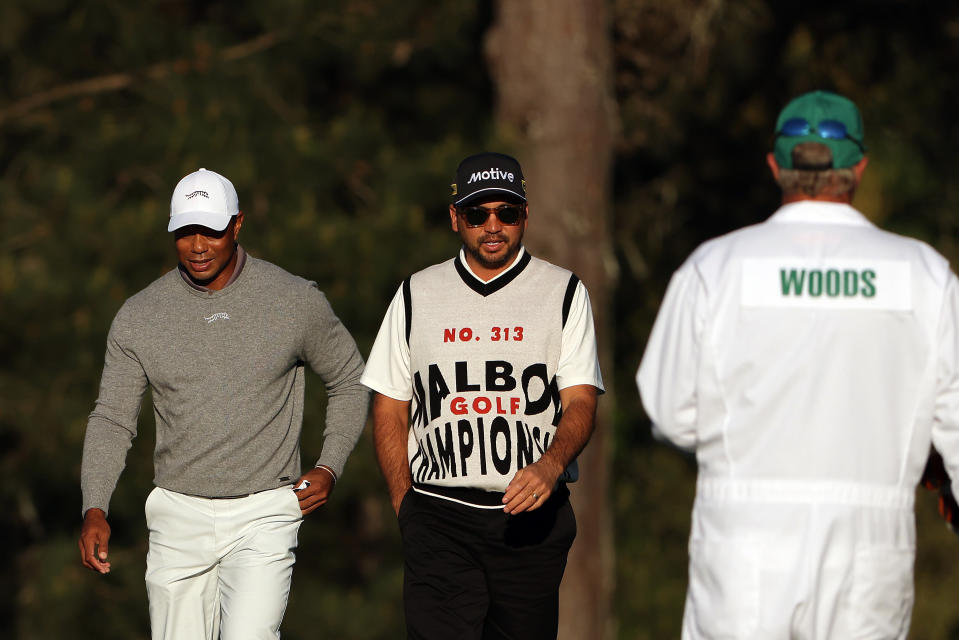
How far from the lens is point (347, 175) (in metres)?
13.4

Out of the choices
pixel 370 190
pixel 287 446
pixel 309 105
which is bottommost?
pixel 287 446

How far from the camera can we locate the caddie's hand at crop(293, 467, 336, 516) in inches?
226

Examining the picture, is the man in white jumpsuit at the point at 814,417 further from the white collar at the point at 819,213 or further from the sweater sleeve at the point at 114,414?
the sweater sleeve at the point at 114,414

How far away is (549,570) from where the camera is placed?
582 centimetres

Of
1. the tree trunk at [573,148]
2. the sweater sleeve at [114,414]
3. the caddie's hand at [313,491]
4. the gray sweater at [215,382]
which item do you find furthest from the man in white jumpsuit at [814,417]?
the tree trunk at [573,148]

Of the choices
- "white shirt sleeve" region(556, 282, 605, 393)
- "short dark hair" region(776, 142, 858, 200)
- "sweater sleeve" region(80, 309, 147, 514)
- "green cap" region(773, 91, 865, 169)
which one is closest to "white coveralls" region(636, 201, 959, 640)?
"short dark hair" region(776, 142, 858, 200)

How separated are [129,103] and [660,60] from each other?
451 cm

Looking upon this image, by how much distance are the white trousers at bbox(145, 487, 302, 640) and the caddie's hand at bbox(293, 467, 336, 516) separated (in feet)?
0.12

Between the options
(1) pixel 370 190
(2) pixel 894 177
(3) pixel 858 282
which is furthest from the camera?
(2) pixel 894 177

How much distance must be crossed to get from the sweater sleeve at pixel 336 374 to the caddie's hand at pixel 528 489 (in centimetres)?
93

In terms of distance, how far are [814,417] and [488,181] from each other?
62.8 inches

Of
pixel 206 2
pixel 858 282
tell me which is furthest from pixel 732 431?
pixel 206 2

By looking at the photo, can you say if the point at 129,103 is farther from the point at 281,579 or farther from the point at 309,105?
the point at 281,579

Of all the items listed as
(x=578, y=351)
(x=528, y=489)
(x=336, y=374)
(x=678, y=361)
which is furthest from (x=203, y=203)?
(x=678, y=361)
